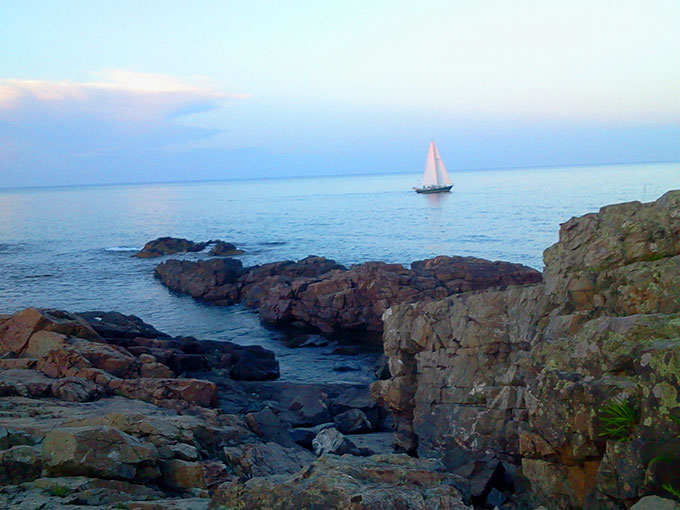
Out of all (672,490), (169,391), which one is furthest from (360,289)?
(672,490)

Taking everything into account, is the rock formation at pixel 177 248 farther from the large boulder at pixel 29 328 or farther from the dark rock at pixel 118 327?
the large boulder at pixel 29 328

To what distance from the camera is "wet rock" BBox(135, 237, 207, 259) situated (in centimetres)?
7322

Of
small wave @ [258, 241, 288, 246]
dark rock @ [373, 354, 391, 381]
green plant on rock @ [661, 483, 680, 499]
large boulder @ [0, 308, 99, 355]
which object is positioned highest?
green plant on rock @ [661, 483, 680, 499]

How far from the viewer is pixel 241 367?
88.7 feet

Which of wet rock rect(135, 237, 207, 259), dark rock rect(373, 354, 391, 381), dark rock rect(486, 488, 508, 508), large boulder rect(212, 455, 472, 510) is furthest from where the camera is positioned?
wet rock rect(135, 237, 207, 259)

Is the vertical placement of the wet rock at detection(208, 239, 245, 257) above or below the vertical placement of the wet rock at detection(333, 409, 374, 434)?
above

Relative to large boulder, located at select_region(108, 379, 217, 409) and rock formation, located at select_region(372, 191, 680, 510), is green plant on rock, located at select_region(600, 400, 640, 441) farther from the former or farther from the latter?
large boulder, located at select_region(108, 379, 217, 409)

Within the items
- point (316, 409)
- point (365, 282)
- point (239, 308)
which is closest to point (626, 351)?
point (316, 409)

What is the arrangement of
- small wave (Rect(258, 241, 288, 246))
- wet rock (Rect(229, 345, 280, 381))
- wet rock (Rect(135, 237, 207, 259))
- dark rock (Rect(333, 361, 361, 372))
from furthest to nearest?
1. small wave (Rect(258, 241, 288, 246))
2. wet rock (Rect(135, 237, 207, 259))
3. dark rock (Rect(333, 361, 361, 372))
4. wet rock (Rect(229, 345, 280, 381))

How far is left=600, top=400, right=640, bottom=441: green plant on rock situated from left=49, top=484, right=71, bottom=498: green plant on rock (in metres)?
6.91

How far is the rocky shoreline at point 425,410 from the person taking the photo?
6719 mm

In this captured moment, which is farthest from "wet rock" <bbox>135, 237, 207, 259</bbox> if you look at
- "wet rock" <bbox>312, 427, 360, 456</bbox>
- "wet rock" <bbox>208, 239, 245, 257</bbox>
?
"wet rock" <bbox>312, 427, 360, 456</bbox>

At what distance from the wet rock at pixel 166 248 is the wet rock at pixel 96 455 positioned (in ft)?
216

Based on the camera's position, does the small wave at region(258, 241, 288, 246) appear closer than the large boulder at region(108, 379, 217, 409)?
No
